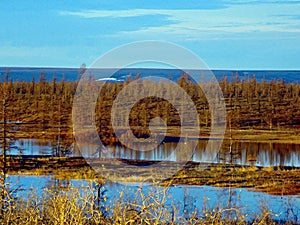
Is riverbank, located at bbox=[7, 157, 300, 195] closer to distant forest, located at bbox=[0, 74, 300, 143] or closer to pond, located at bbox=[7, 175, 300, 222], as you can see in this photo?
pond, located at bbox=[7, 175, 300, 222]

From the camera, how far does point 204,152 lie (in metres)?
32.8

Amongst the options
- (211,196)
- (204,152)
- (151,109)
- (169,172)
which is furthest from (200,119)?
(211,196)

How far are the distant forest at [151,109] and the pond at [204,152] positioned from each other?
3843mm

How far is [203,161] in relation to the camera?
28.3 m

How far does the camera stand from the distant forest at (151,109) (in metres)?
46.1

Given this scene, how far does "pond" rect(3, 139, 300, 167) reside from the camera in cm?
2887

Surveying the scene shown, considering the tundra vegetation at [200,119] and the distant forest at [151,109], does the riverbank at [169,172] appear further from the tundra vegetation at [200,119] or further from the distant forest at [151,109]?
the distant forest at [151,109]

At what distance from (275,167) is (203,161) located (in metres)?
3.51

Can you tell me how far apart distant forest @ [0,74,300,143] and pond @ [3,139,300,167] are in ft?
12.6

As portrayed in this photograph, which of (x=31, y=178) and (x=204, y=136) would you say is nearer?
(x=31, y=178)

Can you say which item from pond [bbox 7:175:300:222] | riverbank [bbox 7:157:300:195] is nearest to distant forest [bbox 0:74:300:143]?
riverbank [bbox 7:157:300:195]

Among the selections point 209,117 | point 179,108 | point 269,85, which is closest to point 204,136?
point 209,117

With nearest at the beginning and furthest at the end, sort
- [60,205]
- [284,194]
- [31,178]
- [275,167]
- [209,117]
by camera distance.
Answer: [60,205] → [284,194] → [31,178] → [275,167] → [209,117]

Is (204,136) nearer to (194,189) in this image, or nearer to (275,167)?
(275,167)
